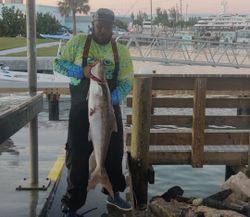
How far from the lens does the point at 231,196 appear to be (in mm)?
7684

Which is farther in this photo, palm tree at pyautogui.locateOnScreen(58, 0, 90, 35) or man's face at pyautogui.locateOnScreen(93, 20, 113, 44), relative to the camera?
palm tree at pyautogui.locateOnScreen(58, 0, 90, 35)

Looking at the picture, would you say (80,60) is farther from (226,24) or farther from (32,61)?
(226,24)

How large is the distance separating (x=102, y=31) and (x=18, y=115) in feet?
3.65

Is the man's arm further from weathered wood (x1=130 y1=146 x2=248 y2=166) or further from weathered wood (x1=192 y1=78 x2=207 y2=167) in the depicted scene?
weathered wood (x1=130 y1=146 x2=248 y2=166)

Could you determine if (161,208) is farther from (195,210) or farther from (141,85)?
(141,85)

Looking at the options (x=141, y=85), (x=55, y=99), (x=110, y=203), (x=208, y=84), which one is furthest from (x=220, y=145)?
(x=55, y=99)

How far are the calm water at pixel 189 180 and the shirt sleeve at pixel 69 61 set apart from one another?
4184mm

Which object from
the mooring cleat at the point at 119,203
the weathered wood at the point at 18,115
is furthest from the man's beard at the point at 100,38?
the mooring cleat at the point at 119,203

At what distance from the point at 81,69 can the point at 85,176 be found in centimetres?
107

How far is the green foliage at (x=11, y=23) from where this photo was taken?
210 ft

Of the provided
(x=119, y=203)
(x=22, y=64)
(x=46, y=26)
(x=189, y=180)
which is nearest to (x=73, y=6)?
(x=46, y=26)

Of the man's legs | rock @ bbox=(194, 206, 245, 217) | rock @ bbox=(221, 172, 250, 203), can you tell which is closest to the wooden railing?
rock @ bbox=(221, 172, 250, 203)

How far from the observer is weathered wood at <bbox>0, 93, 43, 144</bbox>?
416 centimetres

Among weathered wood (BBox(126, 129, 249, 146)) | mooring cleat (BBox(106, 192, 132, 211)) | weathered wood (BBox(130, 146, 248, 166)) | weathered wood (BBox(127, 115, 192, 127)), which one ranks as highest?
weathered wood (BBox(127, 115, 192, 127))
